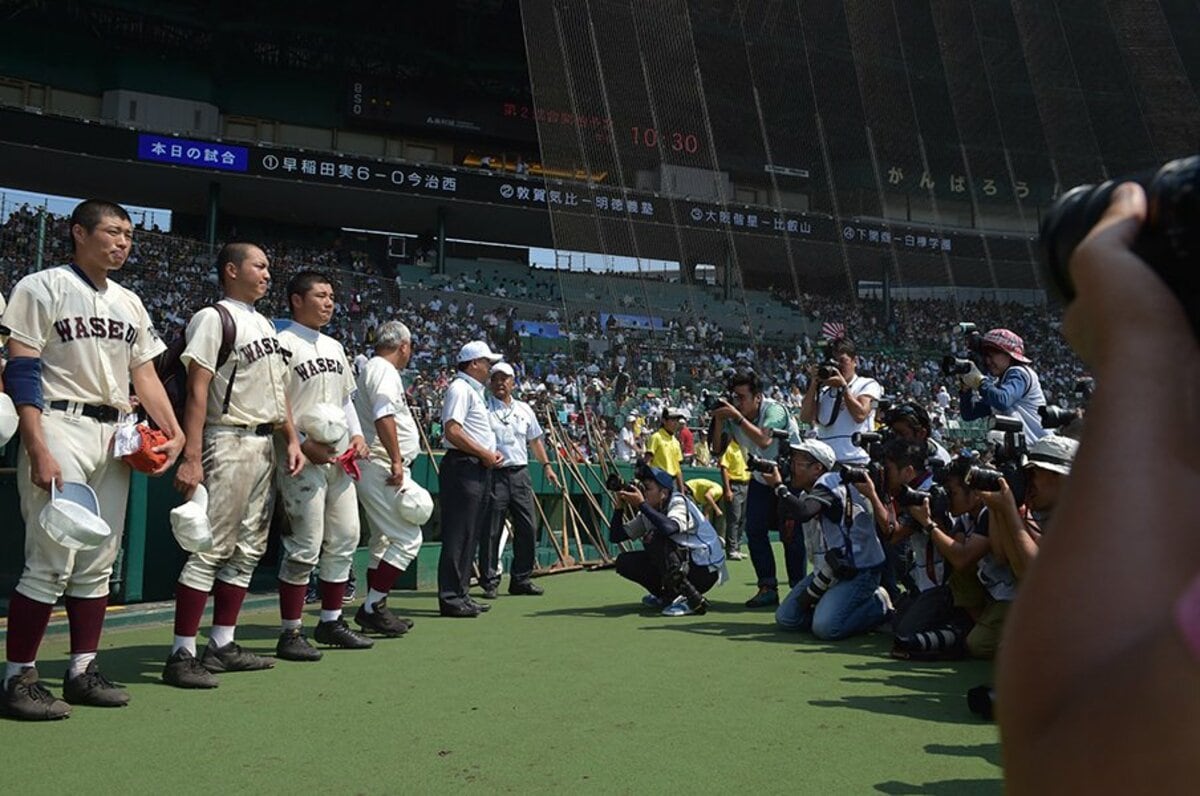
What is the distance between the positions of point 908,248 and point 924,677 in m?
16.5

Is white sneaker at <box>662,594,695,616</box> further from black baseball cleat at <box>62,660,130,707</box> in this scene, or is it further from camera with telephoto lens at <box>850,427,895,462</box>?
black baseball cleat at <box>62,660,130,707</box>

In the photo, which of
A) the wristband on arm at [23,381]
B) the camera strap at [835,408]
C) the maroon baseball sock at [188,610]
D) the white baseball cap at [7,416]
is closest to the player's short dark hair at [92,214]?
the wristband on arm at [23,381]

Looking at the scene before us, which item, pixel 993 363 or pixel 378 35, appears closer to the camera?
pixel 993 363

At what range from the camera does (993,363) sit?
605 cm

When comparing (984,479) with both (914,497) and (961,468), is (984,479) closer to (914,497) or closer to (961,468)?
(961,468)

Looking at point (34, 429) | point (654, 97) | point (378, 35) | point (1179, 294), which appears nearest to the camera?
point (1179, 294)

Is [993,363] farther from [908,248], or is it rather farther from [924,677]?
[908,248]

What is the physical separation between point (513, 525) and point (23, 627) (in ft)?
14.7

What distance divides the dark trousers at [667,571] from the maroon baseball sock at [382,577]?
1827 mm

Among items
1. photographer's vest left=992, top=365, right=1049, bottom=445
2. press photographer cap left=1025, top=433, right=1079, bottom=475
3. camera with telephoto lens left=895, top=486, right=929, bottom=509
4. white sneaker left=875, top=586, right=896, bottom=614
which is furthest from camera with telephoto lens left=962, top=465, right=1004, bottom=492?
white sneaker left=875, top=586, right=896, bottom=614

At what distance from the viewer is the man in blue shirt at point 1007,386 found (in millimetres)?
5703

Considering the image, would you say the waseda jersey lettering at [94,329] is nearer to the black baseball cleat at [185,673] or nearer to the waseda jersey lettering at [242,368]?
the waseda jersey lettering at [242,368]

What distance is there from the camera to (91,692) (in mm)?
3934

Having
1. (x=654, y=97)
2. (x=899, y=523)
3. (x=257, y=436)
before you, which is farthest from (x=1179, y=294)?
(x=654, y=97)
